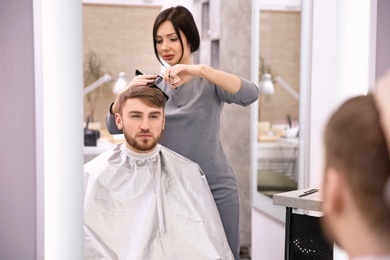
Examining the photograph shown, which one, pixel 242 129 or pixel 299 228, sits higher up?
pixel 242 129

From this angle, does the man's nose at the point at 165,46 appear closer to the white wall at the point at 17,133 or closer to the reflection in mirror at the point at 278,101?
the white wall at the point at 17,133

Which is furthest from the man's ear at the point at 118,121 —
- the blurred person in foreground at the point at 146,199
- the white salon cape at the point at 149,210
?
the white salon cape at the point at 149,210

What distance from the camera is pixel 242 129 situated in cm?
346

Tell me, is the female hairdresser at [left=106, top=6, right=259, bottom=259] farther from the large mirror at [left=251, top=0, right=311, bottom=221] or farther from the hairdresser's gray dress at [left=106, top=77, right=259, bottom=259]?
the large mirror at [left=251, top=0, right=311, bottom=221]

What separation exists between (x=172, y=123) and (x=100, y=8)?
1564mm

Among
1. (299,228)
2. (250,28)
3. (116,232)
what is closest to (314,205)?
(299,228)

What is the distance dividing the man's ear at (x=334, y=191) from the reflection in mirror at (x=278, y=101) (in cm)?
249

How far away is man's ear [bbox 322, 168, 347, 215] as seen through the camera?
0.58 metres

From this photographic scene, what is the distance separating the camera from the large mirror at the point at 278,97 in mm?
2959

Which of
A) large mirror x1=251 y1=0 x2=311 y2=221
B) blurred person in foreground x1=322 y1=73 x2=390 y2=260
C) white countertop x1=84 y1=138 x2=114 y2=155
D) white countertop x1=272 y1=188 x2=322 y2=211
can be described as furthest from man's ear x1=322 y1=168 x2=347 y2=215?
large mirror x1=251 y1=0 x2=311 y2=221

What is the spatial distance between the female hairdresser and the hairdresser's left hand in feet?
0.13

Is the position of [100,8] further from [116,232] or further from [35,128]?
[116,232]

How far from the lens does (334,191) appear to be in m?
0.59

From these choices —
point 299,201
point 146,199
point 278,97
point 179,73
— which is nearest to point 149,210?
point 146,199
